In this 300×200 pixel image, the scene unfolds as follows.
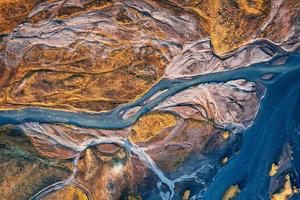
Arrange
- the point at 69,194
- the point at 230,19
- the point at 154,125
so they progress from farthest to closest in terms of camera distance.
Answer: the point at 154,125 < the point at 230,19 < the point at 69,194

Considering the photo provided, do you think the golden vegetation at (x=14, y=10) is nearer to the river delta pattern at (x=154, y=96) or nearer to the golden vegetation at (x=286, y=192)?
the river delta pattern at (x=154, y=96)

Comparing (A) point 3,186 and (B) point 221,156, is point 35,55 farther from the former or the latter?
(B) point 221,156

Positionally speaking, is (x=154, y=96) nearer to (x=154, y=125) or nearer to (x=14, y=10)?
(x=154, y=125)

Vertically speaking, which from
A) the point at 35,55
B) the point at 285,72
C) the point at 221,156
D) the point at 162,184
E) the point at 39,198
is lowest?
the point at 39,198

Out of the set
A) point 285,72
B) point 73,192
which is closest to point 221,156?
point 285,72

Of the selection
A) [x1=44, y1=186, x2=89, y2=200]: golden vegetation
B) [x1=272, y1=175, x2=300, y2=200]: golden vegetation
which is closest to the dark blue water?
[x1=272, y1=175, x2=300, y2=200]: golden vegetation

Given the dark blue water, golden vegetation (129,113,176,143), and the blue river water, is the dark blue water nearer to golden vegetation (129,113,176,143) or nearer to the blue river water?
the blue river water

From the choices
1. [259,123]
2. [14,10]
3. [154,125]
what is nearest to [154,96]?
[154,125]
